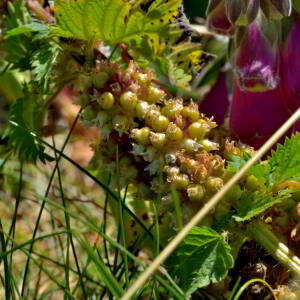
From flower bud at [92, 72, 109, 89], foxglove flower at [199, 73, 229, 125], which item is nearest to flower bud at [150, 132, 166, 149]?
flower bud at [92, 72, 109, 89]

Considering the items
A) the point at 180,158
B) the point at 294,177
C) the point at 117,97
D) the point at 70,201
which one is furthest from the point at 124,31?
the point at 70,201

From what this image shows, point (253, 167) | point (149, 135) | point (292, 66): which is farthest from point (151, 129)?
point (292, 66)

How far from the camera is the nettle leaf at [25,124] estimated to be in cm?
112

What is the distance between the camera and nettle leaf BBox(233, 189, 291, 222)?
0.82 m

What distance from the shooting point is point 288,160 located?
2.74ft

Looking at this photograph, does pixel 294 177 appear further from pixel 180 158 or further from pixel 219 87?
pixel 219 87

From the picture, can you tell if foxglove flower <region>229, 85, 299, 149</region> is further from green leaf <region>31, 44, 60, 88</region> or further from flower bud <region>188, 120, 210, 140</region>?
green leaf <region>31, 44, 60, 88</region>

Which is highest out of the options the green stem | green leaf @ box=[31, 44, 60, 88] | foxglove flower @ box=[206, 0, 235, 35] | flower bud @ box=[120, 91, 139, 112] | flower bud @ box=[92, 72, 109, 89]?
foxglove flower @ box=[206, 0, 235, 35]

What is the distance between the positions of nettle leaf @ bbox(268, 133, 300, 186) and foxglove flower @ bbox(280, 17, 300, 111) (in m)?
0.18

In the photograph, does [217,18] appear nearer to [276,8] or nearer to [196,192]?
[276,8]

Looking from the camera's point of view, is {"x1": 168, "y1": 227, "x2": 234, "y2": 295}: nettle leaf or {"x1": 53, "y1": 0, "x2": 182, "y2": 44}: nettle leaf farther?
{"x1": 53, "y1": 0, "x2": 182, "y2": 44}: nettle leaf

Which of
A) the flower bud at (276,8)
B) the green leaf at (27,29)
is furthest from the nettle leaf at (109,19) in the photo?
the flower bud at (276,8)

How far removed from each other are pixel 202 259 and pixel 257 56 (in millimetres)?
314

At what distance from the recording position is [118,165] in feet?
3.06
